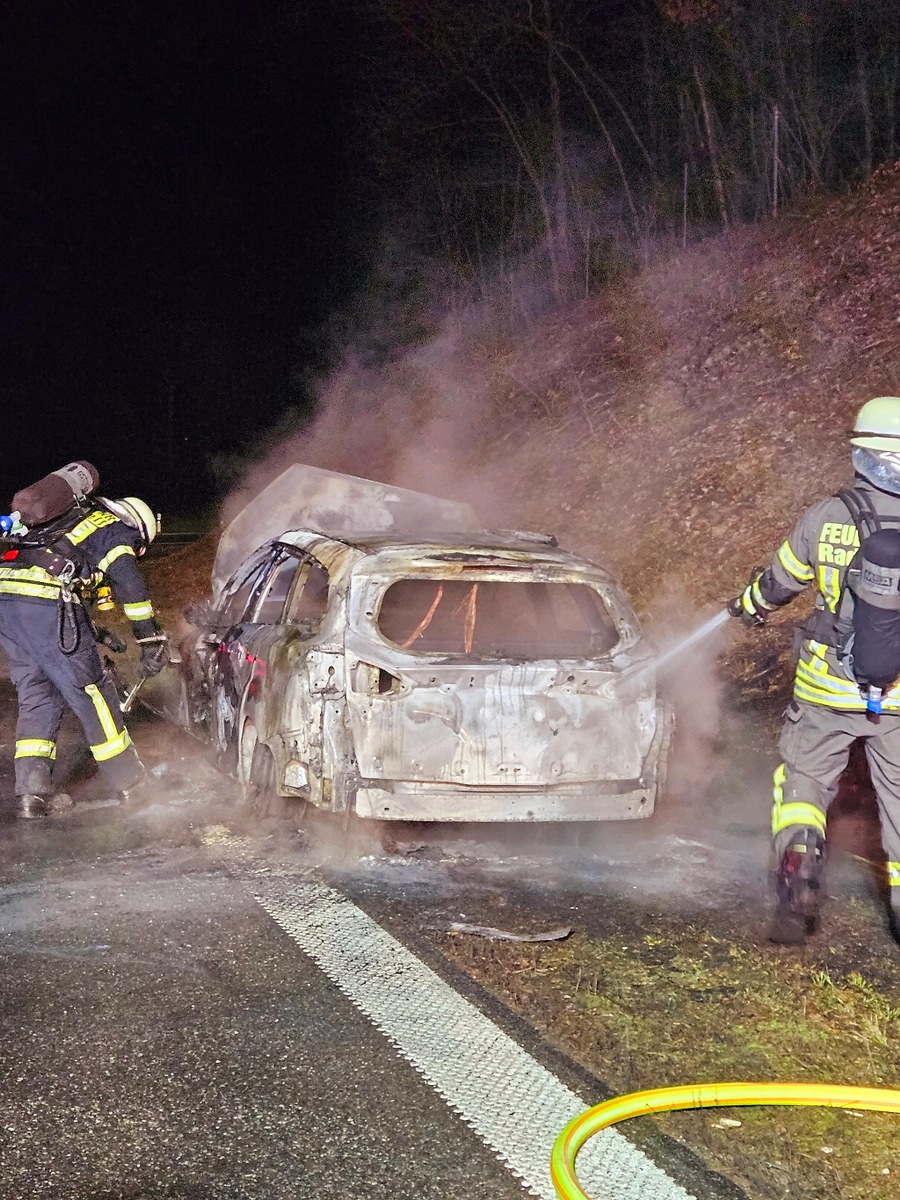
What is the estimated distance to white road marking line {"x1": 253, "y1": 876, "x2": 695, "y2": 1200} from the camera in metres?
3.01

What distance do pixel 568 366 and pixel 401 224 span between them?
1069cm

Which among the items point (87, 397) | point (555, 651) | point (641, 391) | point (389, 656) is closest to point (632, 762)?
point (555, 651)

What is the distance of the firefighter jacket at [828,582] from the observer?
14.3 feet

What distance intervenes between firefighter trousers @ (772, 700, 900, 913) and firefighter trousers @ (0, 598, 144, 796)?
3.66m

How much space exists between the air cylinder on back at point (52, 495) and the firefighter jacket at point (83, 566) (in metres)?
0.12

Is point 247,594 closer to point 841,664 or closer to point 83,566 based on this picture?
point 83,566

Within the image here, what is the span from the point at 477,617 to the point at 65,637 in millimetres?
2221

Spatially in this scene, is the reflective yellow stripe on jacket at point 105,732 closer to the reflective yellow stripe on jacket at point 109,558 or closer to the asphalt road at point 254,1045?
the reflective yellow stripe on jacket at point 109,558

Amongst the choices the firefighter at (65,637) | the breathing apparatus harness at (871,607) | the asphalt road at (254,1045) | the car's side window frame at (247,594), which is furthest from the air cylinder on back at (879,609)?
the firefighter at (65,637)

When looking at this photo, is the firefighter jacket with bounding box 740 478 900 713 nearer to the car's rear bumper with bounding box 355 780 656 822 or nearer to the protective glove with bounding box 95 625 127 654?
the car's rear bumper with bounding box 355 780 656 822

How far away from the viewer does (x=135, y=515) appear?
267 inches

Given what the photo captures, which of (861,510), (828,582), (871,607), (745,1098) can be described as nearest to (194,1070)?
(745,1098)

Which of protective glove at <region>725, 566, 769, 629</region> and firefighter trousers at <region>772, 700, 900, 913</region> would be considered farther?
protective glove at <region>725, 566, 769, 629</region>

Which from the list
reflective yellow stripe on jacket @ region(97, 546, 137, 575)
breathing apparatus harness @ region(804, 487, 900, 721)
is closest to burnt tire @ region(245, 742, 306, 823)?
reflective yellow stripe on jacket @ region(97, 546, 137, 575)
